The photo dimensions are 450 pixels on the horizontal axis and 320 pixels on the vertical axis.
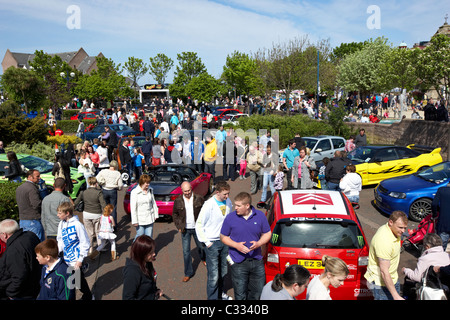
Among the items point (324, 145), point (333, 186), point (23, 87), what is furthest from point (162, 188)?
point (23, 87)

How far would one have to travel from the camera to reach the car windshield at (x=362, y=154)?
13.2 metres

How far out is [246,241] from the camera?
4.89 m

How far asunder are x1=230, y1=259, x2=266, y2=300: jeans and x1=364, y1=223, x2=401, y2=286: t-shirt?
140cm

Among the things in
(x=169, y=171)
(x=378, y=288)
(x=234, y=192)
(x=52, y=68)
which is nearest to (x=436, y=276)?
(x=378, y=288)

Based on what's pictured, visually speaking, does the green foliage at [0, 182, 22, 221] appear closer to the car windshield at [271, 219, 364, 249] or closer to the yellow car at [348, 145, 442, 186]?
Answer: the car windshield at [271, 219, 364, 249]

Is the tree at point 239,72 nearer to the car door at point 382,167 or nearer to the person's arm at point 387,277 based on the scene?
the car door at point 382,167

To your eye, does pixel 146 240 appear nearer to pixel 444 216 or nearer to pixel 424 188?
pixel 444 216

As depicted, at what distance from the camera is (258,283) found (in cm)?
498

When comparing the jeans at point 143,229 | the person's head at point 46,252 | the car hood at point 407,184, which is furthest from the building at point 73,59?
the person's head at point 46,252

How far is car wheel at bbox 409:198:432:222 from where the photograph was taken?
9.63 m

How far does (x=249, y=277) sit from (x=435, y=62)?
15.3 m

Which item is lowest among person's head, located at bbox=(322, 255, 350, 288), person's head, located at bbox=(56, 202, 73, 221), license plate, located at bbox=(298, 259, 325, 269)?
license plate, located at bbox=(298, 259, 325, 269)

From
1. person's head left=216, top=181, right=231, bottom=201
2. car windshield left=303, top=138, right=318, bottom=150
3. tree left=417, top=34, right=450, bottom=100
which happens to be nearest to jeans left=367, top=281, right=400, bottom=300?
person's head left=216, top=181, right=231, bottom=201

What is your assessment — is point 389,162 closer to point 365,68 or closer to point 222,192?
point 222,192
